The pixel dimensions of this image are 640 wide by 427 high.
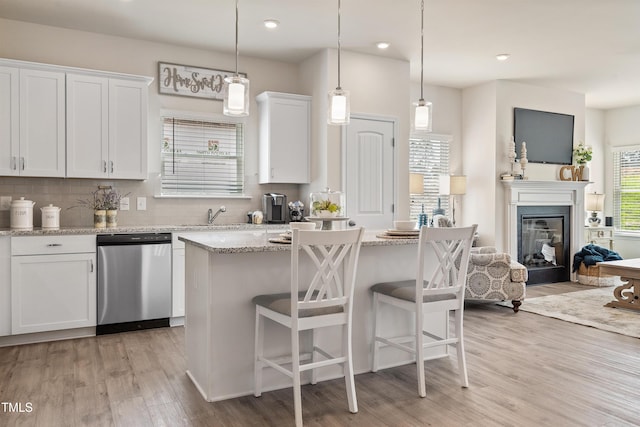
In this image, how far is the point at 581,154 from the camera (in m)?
7.29

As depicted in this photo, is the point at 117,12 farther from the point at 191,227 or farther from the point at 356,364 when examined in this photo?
the point at 356,364

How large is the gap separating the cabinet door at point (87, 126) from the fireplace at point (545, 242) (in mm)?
5344

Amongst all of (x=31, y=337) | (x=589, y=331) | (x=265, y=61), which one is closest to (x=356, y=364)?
(x=589, y=331)

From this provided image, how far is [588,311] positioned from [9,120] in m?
5.89

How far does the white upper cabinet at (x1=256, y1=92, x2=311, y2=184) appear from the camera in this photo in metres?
5.31

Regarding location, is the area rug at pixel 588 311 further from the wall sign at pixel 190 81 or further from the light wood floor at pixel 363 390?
the wall sign at pixel 190 81


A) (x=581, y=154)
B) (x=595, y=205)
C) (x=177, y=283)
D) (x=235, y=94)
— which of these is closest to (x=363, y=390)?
(x=235, y=94)

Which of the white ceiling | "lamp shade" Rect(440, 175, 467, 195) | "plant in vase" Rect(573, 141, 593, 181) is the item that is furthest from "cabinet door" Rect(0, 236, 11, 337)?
"plant in vase" Rect(573, 141, 593, 181)

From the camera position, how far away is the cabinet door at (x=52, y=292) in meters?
3.95

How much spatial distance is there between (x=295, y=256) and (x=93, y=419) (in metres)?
1.39

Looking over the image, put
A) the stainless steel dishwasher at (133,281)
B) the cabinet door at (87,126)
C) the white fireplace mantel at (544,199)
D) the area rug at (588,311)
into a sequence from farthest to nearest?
1. the white fireplace mantel at (544,199)
2. the area rug at (588,311)
3. the cabinet door at (87,126)
4. the stainless steel dishwasher at (133,281)

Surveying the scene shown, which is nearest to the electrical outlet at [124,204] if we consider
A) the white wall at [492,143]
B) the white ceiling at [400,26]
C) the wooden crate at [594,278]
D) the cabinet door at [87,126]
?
the cabinet door at [87,126]

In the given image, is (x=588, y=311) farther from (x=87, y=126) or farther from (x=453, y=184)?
(x=87, y=126)

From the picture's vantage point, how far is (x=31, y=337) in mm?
4062
